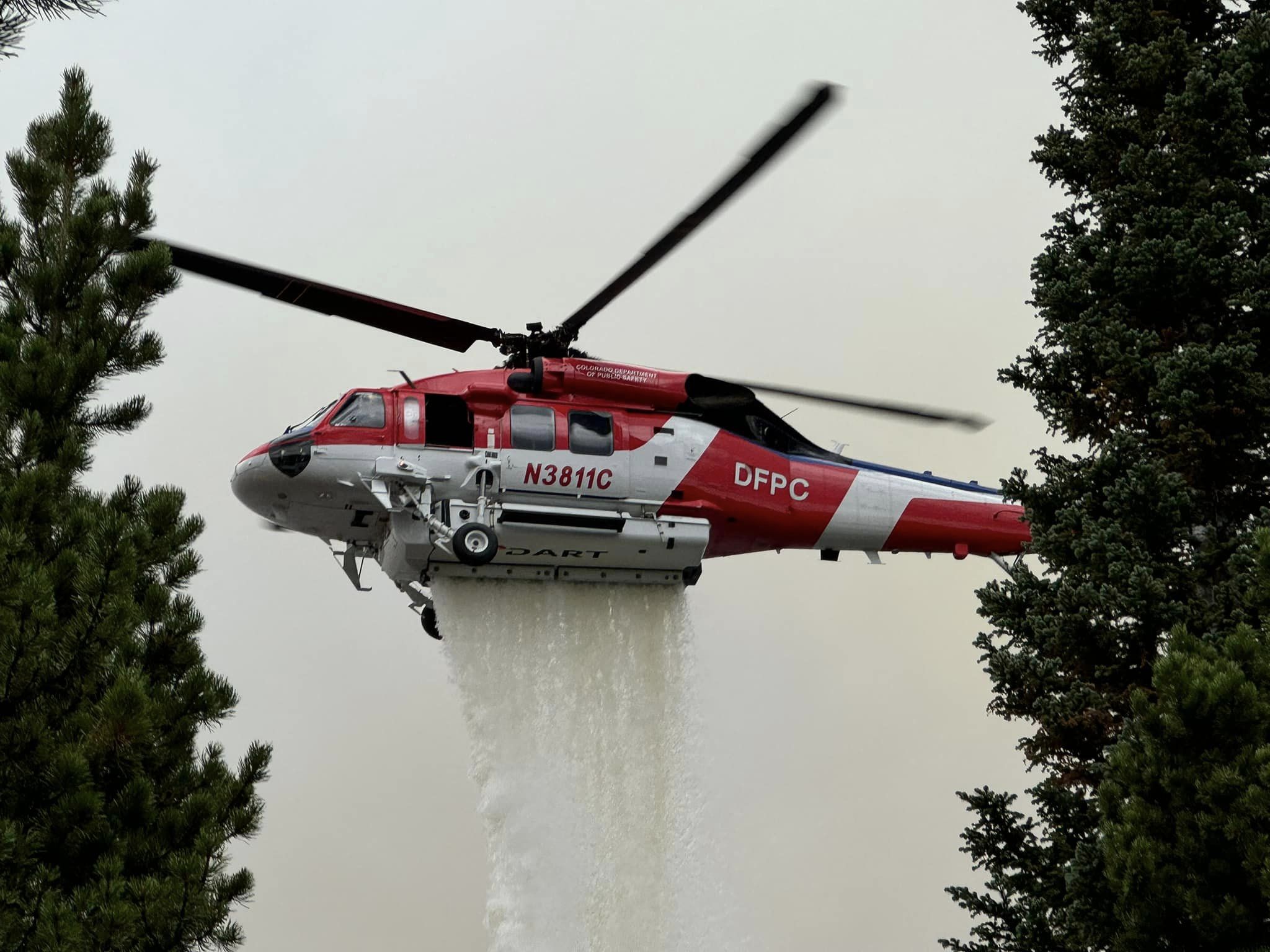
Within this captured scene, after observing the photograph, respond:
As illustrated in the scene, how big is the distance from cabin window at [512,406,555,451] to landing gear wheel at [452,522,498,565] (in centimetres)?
109

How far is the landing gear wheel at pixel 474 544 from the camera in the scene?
1647 centimetres

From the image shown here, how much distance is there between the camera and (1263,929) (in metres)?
8.98

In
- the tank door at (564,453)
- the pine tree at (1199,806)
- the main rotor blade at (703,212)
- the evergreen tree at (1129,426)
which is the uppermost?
the main rotor blade at (703,212)

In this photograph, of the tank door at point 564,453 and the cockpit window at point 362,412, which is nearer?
the cockpit window at point 362,412

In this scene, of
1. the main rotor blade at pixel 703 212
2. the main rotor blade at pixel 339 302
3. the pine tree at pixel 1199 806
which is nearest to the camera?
the pine tree at pixel 1199 806

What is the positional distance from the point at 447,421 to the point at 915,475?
611 cm

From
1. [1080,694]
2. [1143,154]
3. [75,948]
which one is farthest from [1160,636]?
[75,948]

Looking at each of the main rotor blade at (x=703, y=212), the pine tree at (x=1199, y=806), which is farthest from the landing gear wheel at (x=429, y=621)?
the pine tree at (x=1199, y=806)

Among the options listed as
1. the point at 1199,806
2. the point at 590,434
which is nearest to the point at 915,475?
the point at 590,434

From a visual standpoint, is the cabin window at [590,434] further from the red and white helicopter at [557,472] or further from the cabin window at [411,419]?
the cabin window at [411,419]

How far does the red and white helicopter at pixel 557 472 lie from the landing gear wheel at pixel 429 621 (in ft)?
0.08

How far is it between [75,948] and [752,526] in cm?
1184

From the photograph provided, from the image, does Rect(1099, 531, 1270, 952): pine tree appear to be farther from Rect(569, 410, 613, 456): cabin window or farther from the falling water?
the falling water

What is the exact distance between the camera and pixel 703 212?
15.2 metres
